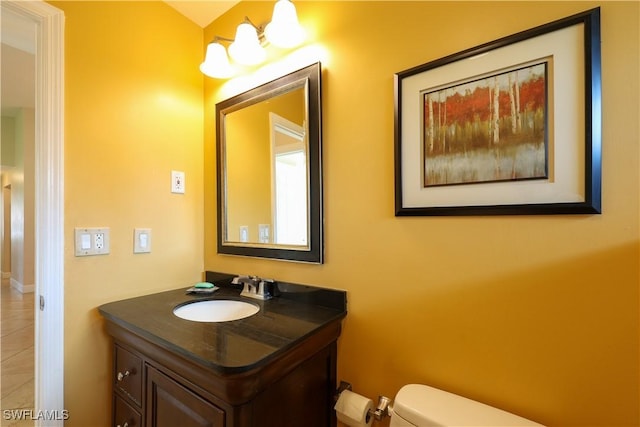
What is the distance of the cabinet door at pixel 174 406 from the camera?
738mm

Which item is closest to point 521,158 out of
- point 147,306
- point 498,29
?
point 498,29

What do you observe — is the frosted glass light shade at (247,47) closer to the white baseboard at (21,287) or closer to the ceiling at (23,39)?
the ceiling at (23,39)

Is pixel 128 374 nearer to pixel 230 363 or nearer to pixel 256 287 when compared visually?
pixel 256 287

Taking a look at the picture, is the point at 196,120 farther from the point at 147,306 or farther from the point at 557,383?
the point at 557,383

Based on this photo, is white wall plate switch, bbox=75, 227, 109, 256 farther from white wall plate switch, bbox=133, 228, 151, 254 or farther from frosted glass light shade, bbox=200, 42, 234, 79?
frosted glass light shade, bbox=200, 42, 234, 79

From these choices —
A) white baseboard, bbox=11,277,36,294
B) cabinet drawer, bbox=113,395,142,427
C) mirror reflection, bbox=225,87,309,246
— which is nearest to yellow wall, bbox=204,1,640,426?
mirror reflection, bbox=225,87,309,246

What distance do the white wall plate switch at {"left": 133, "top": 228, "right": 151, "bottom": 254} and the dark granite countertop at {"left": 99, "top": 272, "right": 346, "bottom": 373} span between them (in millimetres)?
224

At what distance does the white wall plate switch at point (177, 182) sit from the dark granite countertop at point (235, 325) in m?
0.54

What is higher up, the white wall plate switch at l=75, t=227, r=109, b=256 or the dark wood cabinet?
the white wall plate switch at l=75, t=227, r=109, b=256

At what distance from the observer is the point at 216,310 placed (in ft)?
4.13

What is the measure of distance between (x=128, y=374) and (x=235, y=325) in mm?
510

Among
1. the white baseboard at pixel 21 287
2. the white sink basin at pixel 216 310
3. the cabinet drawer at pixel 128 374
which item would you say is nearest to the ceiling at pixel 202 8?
the white sink basin at pixel 216 310

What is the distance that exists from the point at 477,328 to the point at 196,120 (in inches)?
65.3

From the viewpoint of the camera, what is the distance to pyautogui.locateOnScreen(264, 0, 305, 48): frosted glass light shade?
108cm
